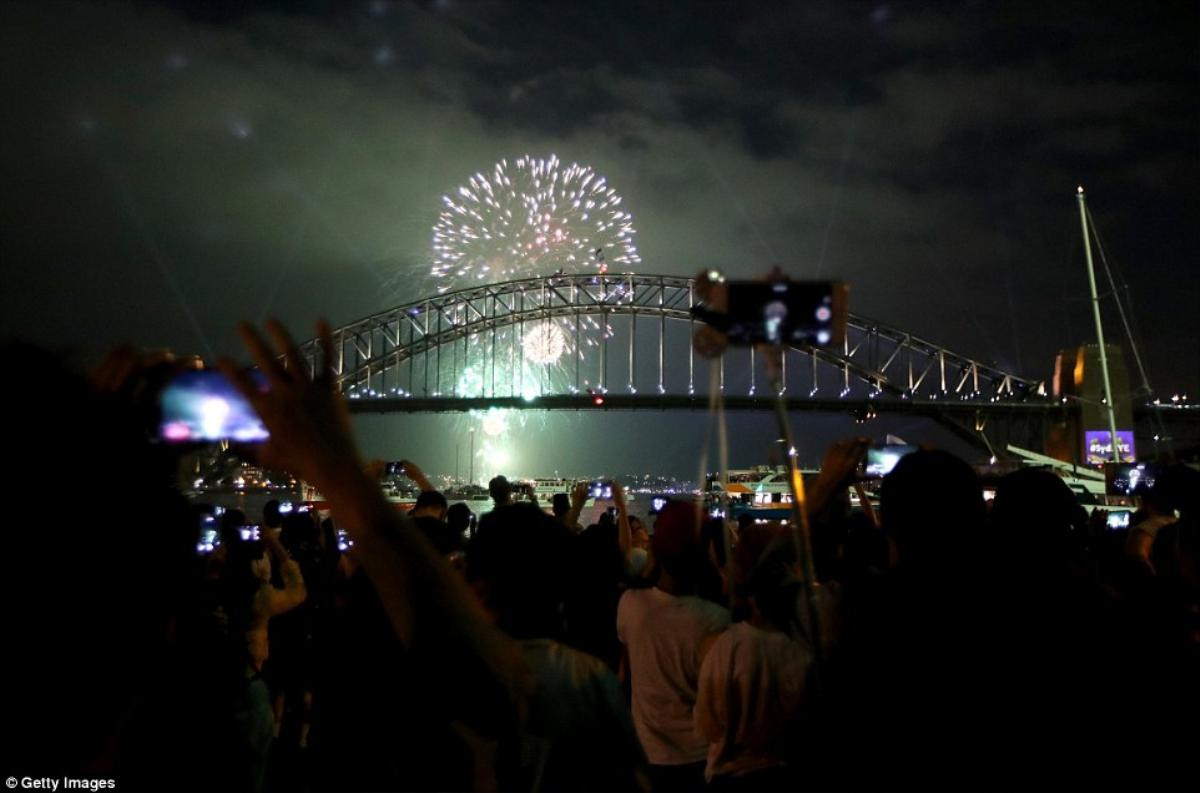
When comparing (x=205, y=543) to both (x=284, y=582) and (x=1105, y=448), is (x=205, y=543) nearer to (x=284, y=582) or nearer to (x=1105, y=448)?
(x=284, y=582)

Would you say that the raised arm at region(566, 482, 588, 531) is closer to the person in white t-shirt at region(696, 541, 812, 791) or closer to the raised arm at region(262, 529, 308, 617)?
the raised arm at region(262, 529, 308, 617)

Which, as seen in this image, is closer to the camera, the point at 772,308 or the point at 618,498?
the point at 772,308

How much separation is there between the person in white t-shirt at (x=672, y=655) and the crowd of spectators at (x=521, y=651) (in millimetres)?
516

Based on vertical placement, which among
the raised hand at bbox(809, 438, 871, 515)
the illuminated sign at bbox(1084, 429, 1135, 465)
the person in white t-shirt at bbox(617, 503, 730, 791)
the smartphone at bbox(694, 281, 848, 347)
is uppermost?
the illuminated sign at bbox(1084, 429, 1135, 465)

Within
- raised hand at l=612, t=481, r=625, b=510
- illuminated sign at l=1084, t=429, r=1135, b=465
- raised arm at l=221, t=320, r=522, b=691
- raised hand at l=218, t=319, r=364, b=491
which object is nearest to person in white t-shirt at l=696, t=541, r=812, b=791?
raised arm at l=221, t=320, r=522, b=691

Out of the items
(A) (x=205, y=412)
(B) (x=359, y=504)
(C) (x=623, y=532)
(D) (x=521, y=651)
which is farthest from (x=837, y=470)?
(C) (x=623, y=532)

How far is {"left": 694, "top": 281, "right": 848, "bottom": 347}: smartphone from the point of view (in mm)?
1884

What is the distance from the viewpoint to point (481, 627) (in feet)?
5.25

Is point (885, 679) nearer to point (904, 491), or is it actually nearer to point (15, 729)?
point (904, 491)

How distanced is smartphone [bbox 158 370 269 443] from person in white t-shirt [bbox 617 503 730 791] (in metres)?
2.22

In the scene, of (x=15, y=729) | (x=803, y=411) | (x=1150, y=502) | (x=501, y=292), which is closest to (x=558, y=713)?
(x=15, y=729)

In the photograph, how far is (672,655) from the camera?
131 inches

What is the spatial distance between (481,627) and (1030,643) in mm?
995

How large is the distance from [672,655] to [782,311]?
1.84 meters
